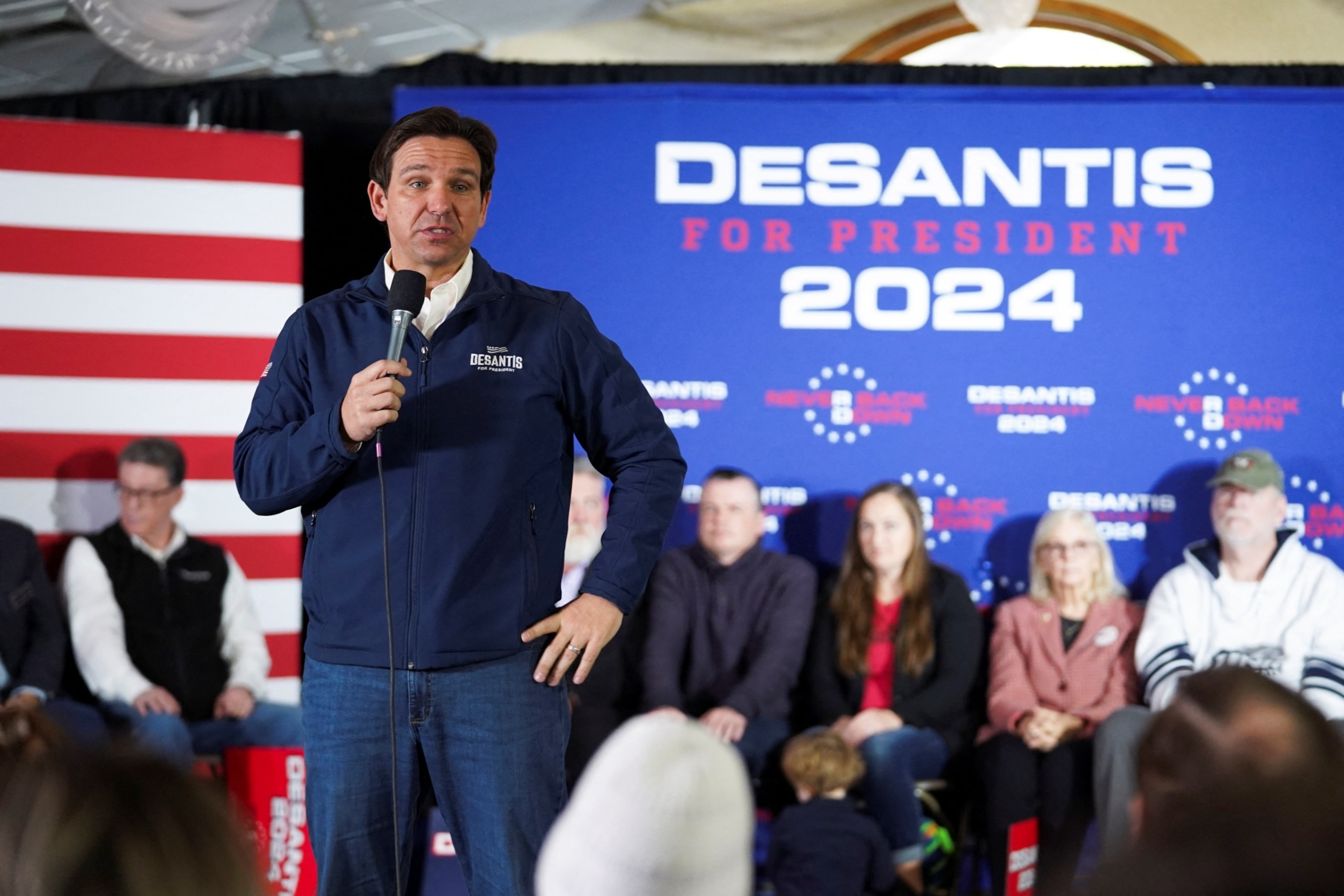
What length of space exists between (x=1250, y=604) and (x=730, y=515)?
5.45 ft

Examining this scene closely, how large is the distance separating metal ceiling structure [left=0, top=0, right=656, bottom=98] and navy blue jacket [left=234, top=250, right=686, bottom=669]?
3359 millimetres

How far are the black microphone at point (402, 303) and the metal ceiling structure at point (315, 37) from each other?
3409 mm

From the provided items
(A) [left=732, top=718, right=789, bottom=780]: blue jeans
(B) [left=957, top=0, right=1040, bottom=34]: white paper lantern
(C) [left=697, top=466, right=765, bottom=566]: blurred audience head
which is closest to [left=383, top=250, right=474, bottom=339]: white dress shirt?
(A) [left=732, top=718, right=789, bottom=780]: blue jeans

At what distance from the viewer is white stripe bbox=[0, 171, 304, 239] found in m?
4.12

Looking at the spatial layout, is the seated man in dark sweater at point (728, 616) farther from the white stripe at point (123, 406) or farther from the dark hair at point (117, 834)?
the dark hair at point (117, 834)

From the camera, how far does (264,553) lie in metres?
4.17

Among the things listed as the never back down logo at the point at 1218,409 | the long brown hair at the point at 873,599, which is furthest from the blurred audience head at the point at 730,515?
the never back down logo at the point at 1218,409

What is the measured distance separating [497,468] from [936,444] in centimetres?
273

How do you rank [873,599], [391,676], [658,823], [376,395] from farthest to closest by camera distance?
[873,599] → [391,676] → [376,395] → [658,823]

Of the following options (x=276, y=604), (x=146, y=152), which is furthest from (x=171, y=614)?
(x=146, y=152)

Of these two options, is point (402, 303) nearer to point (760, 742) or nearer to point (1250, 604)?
point (760, 742)

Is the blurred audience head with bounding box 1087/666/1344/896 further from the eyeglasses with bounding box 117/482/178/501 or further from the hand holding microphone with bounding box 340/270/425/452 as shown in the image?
the eyeglasses with bounding box 117/482/178/501

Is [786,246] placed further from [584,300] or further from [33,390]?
[33,390]

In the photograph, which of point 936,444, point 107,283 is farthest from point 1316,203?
point 107,283
